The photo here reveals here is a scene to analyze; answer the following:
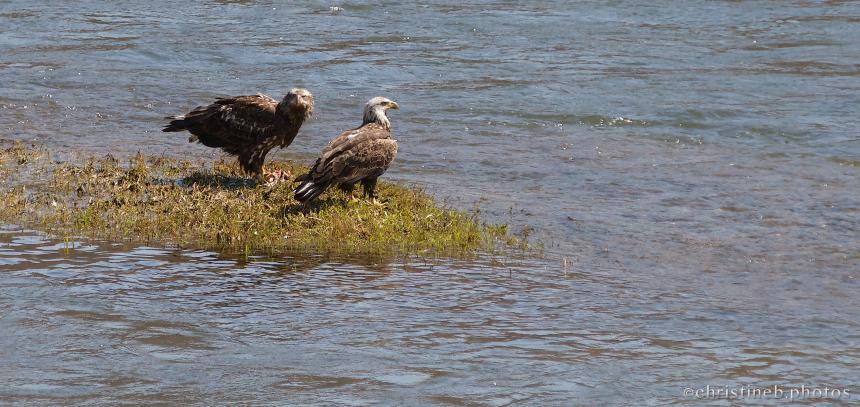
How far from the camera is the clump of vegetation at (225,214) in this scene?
11.0 metres

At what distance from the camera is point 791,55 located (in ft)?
69.5

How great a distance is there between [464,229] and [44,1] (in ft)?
58.9

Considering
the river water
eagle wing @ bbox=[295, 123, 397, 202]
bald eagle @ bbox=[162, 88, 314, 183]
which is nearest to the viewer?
the river water

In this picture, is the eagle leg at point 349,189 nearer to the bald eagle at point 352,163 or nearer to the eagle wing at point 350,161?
the bald eagle at point 352,163

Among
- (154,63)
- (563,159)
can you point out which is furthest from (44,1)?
(563,159)

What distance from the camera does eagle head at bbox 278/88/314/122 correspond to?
1290cm

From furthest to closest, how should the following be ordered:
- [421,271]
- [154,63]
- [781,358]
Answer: [154,63] → [421,271] → [781,358]

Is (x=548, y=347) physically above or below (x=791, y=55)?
below

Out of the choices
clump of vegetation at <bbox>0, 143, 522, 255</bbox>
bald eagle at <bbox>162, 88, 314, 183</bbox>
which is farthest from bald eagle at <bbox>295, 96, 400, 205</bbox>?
bald eagle at <bbox>162, 88, 314, 183</bbox>

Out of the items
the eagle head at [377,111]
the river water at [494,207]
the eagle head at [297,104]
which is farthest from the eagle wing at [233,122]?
the river water at [494,207]

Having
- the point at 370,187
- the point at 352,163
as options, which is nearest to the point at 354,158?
the point at 352,163

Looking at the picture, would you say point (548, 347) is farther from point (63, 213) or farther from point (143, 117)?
point (143, 117)

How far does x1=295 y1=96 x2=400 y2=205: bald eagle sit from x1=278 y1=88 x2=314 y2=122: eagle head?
0.64 meters

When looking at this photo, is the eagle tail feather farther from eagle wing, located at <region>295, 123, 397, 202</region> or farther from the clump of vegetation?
eagle wing, located at <region>295, 123, 397, 202</region>
